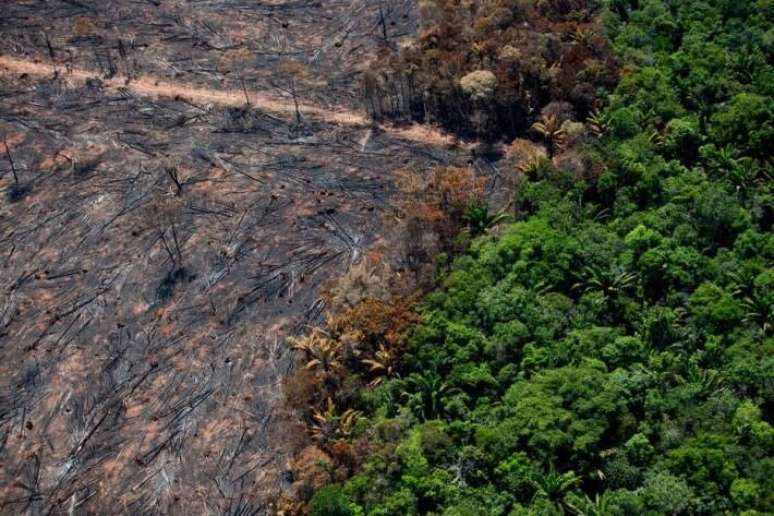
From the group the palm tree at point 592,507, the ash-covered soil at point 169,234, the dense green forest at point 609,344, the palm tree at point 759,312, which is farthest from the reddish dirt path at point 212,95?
the palm tree at point 592,507

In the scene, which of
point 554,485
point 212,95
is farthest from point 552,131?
point 554,485

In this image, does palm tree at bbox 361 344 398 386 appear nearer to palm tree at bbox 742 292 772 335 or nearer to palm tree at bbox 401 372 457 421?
palm tree at bbox 401 372 457 421

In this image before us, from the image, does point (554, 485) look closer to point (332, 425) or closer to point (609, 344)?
point (609, 344)

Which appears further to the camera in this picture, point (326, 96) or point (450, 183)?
point (326, 96)

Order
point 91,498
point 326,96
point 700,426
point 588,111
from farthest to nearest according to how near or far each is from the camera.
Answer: point 326,96
point 588,111
point 91,498
point 700,426

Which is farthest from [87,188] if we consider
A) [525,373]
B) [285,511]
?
[525,373]

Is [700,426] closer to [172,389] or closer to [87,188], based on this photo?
[172,389]

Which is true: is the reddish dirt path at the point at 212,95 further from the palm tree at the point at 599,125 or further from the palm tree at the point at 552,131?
the palm tree at the point at 599,125
